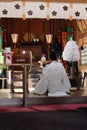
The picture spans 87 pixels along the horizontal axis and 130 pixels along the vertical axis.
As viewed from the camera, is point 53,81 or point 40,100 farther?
point 53,81

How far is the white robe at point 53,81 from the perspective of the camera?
6758mm

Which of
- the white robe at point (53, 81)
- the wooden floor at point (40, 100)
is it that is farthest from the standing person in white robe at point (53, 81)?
the wooden floor at point (40, 100)

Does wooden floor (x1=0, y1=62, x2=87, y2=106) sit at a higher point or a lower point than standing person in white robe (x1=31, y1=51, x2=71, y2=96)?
lower

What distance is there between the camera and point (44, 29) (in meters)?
17.0

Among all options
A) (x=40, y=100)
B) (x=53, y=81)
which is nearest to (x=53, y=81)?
(x=53, y=81)

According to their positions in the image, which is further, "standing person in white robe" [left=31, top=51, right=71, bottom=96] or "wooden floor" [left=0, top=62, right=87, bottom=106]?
"standing person in white robe" [left=31, top=51, right=71, bottom=96]

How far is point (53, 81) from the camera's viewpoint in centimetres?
677

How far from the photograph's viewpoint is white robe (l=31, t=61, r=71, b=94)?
6.76 metres

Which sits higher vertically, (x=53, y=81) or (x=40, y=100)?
(x=53, y=81)

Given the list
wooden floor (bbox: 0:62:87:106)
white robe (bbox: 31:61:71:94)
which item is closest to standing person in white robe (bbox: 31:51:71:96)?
white robe (bbox: 31:61:71:94)

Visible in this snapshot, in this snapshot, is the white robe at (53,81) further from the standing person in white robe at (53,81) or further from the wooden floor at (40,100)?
the wooden floor at (40,100)

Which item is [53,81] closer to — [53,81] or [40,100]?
[53,81]

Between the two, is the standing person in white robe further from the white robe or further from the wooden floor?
the wooden floor

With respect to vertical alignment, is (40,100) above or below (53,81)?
below
